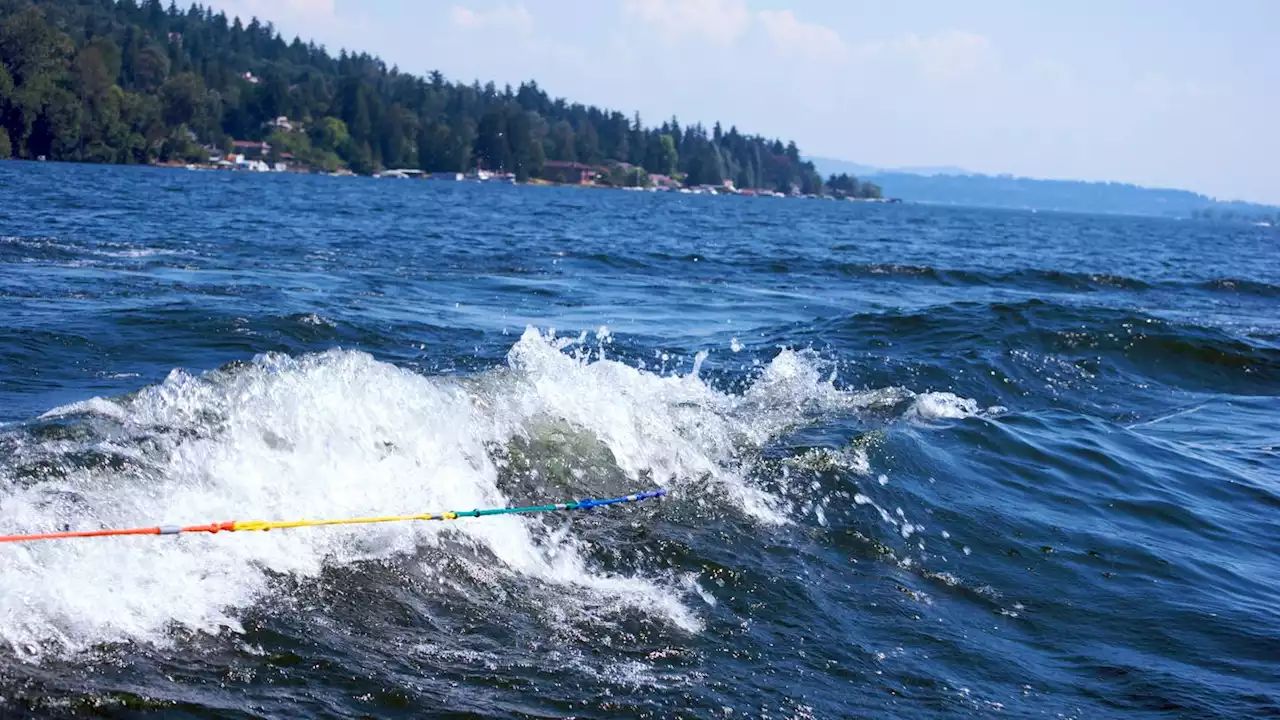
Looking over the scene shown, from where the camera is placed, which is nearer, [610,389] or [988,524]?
[988,524]

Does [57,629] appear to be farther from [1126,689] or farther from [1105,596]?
[1105,596]

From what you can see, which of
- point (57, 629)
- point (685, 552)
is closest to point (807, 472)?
point (685, 552)

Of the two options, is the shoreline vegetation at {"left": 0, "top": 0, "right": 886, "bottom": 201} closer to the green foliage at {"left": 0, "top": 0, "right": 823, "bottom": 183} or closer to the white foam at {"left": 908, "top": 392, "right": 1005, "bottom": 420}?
the green foliage at {"left": 0, "top": 0, "right": 823, "bottom": 183}

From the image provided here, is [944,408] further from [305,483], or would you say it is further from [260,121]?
[260,121]

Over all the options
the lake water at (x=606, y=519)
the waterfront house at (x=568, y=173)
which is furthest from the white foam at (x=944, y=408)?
the waterfront house at (x=568, y=173)

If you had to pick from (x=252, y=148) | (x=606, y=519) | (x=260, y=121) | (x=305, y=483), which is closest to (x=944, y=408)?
(x=606, y=519)

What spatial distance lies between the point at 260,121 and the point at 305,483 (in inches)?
5429

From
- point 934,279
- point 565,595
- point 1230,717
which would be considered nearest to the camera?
point 1230,717

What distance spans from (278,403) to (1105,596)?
5191 millimetres

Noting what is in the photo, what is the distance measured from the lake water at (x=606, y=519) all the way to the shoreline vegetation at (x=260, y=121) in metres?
76.8

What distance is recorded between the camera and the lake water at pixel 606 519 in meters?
5.34

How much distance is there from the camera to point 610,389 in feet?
31.5

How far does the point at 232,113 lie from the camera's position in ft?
443

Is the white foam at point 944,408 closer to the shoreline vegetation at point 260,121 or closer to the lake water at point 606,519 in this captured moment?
the lake water at point 606,519
